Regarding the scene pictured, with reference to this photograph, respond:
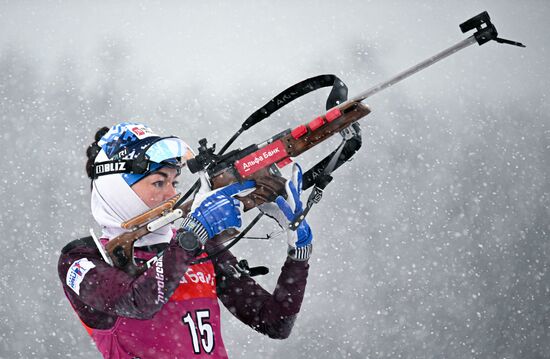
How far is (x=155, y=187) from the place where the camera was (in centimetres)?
257

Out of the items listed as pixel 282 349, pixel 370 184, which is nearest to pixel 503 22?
pixel 370 184

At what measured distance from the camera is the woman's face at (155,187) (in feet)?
8.38

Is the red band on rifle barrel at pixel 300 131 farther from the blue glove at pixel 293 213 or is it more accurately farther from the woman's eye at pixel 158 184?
the woman's eye at pixel 158 184

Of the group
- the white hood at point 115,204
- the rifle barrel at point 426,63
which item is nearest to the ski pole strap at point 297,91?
the rifle barrel at point 426,63

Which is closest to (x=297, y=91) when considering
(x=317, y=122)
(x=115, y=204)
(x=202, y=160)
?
(x=317, y=122)

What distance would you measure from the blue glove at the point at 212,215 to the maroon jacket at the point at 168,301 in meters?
0.09

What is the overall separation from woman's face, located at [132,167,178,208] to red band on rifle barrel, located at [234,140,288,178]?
0.29 metres

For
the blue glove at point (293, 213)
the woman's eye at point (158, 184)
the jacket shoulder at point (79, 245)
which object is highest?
the woman's eye at point (158, 184)

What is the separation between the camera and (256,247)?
8742mm

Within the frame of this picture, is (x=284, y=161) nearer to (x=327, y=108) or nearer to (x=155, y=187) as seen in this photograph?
(x=327, y=108)

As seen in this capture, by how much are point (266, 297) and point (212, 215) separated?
589 millimetres

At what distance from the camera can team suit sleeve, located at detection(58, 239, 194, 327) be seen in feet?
7.28

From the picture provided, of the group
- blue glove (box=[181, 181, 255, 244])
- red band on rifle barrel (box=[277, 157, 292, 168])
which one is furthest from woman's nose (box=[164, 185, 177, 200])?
red band on rifle barrel (box=[277, 157, 292, 168])

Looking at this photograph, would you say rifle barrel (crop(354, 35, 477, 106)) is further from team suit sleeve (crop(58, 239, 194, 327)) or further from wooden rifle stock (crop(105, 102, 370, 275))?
team suit sleeve (crop(58, 239, 194, 327))
